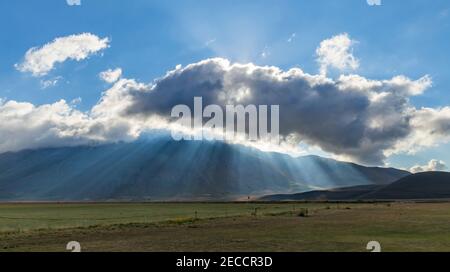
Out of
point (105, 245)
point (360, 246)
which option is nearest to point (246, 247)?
point (360, 246)

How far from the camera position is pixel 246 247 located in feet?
93.8

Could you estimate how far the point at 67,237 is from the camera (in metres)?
36.2

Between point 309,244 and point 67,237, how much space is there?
1735cm
